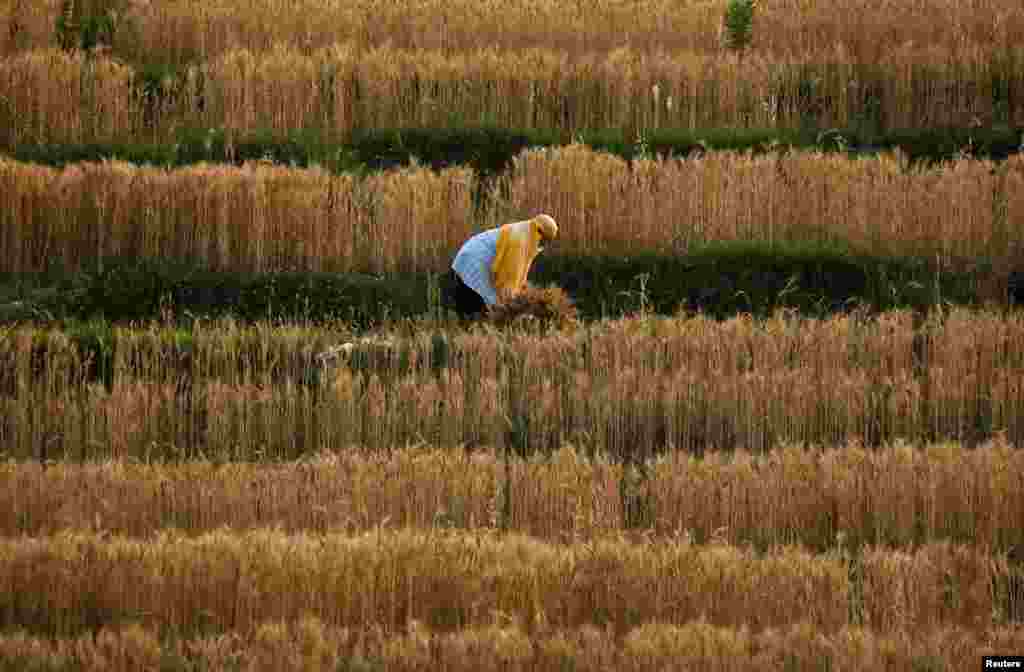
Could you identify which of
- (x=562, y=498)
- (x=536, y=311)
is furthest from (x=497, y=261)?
(x=562, y=498)

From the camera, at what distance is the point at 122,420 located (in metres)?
11.4

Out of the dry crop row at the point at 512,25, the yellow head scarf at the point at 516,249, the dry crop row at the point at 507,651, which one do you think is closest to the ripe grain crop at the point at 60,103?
the dry crop row at the point at 512,25

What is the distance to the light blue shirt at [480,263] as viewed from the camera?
43.5ft

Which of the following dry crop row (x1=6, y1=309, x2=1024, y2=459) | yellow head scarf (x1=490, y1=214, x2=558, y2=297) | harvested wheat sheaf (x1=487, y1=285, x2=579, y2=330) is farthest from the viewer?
yellow head scarf (x1=490, y1=214, x2=558, y2=297)

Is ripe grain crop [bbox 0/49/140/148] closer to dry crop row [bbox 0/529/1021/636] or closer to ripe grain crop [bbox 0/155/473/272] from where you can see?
ripe grain crop [bbox 0/155/473/272]

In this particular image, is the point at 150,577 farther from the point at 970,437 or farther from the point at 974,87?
the point at 974,87

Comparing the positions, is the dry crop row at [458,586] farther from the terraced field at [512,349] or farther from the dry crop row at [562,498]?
the dry crop row at [562,498]

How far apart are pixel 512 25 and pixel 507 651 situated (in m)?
11.6

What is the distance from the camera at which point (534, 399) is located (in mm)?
11742

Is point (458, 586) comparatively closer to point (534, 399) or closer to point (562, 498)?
point (562, 498)

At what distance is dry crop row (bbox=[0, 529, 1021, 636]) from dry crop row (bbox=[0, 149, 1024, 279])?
19.9 ft

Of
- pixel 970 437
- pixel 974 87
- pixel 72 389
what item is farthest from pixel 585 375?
pixel 974 87

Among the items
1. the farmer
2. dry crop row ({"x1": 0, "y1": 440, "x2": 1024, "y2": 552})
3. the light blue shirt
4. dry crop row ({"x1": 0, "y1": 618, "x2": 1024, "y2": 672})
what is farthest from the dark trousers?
dry crop row ({"x1": 0, "y1": 618, "x2": 1024, "y2": 672})

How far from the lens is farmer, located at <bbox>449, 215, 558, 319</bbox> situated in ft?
42.8
